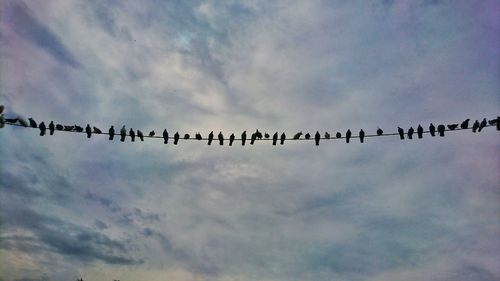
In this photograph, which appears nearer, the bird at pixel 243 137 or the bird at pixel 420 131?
the bird at pixel 420 131

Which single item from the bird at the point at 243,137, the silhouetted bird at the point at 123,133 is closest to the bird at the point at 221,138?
the bird at the point at 243,137

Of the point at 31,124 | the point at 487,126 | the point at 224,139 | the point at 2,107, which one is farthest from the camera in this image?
the point at 224,139

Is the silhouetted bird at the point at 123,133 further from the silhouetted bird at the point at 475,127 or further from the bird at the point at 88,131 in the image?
the silhouetted bird at the point at 475,127

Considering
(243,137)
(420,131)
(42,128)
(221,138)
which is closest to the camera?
(42,128)

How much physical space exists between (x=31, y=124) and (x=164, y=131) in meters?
7.43

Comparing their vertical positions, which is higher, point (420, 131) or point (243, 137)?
point (420, 131)

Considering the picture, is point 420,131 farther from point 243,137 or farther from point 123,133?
point 123,133

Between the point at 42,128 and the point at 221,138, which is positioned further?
the point at 221,138

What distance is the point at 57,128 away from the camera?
25172mm

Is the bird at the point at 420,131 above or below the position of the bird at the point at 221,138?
above

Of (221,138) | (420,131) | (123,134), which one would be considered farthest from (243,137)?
(420,131)

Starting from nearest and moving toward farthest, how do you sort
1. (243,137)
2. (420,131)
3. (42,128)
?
1. (42,128)
2. (420,131)
3. (243,137)

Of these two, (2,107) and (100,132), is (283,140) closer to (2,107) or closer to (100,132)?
(100,132)

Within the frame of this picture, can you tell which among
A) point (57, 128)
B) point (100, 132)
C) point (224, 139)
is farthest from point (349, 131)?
point (57, 128)
